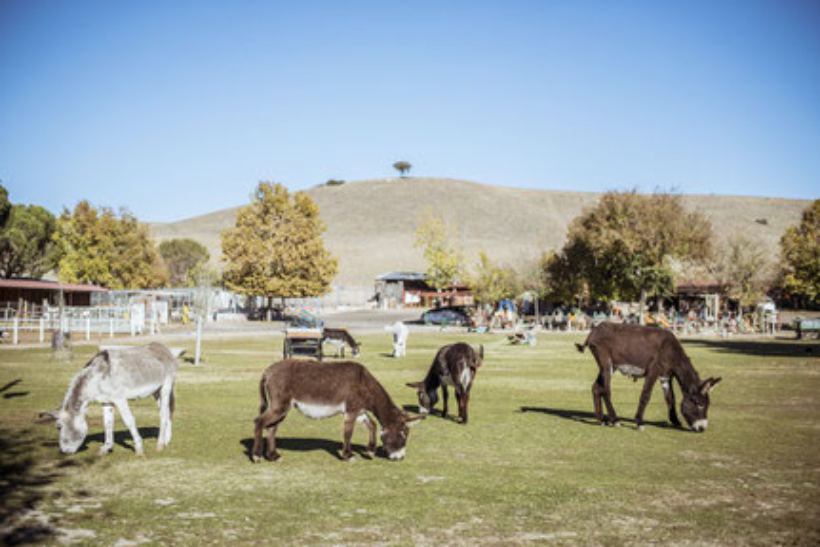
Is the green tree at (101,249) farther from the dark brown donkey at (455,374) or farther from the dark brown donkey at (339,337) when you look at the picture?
the dark brown donkey at (455,374)

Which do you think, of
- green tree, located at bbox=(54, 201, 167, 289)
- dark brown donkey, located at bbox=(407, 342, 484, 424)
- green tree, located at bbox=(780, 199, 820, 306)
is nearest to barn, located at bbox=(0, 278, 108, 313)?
green tree, located at bbox=(54, 201, 167, 289)

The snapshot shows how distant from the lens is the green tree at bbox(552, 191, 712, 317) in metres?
68.6

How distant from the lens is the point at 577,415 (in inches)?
651

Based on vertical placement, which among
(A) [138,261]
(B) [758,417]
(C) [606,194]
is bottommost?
(B) [758,417]

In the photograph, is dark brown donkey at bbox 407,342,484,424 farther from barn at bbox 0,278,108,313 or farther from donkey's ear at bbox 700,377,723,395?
barn at bbox 0,278,108,313

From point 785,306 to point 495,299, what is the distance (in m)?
42.3

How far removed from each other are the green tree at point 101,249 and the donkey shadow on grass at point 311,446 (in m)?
72.0

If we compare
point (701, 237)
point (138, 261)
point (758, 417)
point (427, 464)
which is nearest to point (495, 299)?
point (701, 237)

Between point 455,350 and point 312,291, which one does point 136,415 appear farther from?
point 312,291

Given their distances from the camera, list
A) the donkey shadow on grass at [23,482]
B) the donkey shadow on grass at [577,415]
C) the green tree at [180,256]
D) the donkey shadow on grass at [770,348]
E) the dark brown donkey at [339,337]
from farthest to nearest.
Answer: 1. the green tree at [180,256]
2. the donkey shadow on grass at [770,348]
3. the dark brown donkey at [339,337]
4. the donkey shadow on grass at [577,415]
5. the donkey shadow on grass at [23,482]

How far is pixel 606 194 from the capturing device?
74062 millimetres

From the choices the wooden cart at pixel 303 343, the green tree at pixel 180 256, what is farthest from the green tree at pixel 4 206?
the wooden cart at pixel 303 343

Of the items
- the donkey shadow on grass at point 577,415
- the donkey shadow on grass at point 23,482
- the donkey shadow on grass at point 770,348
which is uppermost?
the donkey shadow on grass at point 23,482

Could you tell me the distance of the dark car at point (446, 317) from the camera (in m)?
69.1
